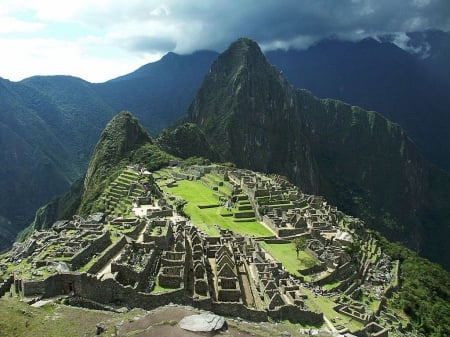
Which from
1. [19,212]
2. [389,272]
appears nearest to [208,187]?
[389,272]

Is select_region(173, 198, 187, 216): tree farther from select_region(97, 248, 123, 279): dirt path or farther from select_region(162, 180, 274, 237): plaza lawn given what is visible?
select_region(97, 248, 123, 279): dirt path

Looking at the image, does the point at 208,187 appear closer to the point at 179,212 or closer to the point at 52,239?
the point at 179,212

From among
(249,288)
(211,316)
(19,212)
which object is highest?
(211,316)

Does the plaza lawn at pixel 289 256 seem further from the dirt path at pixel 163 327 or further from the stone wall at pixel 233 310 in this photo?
the dirt path at pixel 163 327

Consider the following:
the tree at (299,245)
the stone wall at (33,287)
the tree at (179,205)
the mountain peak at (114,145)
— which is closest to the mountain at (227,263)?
the stone wall at (33,287)

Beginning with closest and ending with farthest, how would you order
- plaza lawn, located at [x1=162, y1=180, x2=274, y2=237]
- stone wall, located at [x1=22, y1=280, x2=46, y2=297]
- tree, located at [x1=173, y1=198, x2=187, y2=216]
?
stone wall, located at [x1=22, y1=280, x2=46, y2=297] → plaza lawn, located at [x1=162, y1=180, x2=274, y2=237] → tree, located at [x1=173, y1=198, x2=187, y2=216]


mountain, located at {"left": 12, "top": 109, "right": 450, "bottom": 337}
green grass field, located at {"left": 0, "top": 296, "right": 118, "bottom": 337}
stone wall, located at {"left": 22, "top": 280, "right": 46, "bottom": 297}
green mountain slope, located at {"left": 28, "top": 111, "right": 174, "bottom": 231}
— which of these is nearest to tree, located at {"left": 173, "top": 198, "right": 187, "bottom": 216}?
mountain, located at {"left": 12, "top": 109, "right": 450, "bottom": 337}
